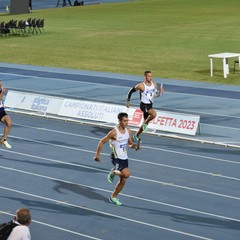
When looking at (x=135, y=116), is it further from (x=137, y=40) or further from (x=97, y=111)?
(x=137, y=40)

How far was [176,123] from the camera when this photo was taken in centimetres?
1814

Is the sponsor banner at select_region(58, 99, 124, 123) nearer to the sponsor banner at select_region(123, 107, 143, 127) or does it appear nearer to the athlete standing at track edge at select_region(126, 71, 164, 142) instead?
the sponsor banner at select_region(123, 107, 143, 127)

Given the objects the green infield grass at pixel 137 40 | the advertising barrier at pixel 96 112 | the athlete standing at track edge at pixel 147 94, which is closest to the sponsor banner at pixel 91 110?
the advertising barrier at pixel 96 112

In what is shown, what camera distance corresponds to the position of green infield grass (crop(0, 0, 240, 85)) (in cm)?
3077

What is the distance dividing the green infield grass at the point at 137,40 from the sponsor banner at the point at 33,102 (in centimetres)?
781

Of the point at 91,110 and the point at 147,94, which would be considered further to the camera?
the point at 91,110

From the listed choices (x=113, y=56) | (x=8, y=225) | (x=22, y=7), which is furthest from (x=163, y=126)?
(x=22, y=7)

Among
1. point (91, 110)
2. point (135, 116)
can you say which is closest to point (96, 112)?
point (91, 110)

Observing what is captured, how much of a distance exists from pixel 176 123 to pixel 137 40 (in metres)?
21.4

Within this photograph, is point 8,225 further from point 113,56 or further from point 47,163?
point 113,56

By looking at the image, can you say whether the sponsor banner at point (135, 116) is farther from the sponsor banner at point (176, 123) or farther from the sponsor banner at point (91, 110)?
the sponsor banner at point (176, 123)

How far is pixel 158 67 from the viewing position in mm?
30297

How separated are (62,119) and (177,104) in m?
4.09

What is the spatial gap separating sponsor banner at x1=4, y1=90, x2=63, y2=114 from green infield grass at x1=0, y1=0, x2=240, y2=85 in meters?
7.81
